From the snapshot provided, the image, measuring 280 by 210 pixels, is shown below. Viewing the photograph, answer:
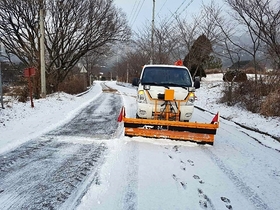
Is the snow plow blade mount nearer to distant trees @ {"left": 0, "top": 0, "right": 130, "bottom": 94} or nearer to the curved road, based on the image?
the curved road

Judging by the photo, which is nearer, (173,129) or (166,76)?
(173,129)

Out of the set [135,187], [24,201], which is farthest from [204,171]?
[24,201]

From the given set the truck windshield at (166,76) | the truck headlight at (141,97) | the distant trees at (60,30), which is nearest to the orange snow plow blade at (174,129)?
the truck headlight at (141,97)

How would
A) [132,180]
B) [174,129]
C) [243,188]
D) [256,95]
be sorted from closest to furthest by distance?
[243,188], [132,180], [174,129], [256,95]

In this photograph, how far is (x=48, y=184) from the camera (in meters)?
3.99

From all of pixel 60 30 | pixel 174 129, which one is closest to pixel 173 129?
pixel 174 129

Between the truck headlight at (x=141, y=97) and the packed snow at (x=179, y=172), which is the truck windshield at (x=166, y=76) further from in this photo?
the packed snow at (x=179, y=172)

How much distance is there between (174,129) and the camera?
648 centimetres

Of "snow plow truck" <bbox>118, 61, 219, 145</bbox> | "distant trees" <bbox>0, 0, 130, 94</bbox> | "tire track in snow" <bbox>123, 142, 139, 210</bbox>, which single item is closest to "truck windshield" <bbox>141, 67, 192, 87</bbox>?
"snow plow truck" <bbox>118, 61, 219, 145</bbox>

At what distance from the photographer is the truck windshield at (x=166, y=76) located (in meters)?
7.70

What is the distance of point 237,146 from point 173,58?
2197 centimetres

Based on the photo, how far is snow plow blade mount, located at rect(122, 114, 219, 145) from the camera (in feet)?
20.9

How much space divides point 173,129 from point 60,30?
56.1ft

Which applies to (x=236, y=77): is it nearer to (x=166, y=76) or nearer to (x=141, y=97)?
(x=166, y=76)
